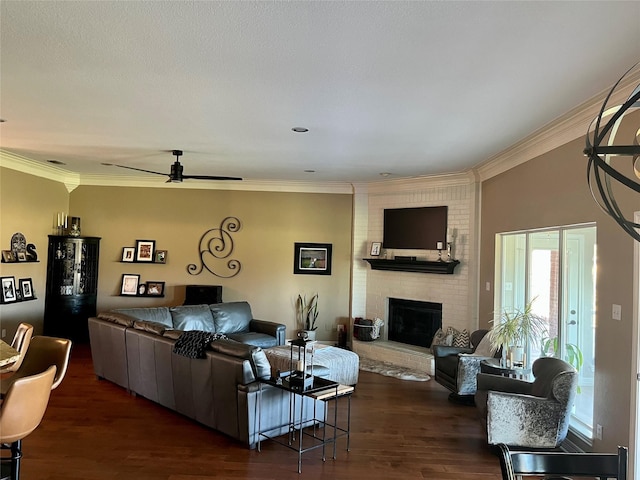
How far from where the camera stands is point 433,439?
4.21m

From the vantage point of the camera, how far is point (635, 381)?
10.2ft

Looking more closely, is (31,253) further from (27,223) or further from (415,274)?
(415,274)

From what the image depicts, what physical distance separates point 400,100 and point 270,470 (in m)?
2.98

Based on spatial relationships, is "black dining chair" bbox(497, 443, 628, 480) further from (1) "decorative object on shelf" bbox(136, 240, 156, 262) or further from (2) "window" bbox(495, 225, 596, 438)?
(1) "decorative object on shelf" bbox(136, 240, 156, 262)

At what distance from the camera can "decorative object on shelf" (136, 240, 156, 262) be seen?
7.91 meters

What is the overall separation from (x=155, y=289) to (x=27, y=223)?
2151mm

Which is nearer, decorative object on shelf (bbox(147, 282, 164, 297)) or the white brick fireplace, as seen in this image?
the white brick fireplace

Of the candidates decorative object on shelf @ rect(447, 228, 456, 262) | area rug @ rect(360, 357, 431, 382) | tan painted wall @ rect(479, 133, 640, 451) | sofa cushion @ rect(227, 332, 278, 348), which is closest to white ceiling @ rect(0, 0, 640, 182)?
tan painted wall @ rect(479, 133, 640, 451)

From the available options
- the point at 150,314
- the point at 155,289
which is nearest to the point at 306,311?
the point at 155,289

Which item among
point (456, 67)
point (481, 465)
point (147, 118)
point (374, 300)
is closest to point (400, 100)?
point (456, 67)

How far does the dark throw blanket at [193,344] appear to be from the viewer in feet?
13.7

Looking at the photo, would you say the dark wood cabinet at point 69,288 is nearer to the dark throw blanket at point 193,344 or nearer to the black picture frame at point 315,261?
the black picture frame at point 315,261

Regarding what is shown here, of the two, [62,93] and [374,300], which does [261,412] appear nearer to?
[62,93]

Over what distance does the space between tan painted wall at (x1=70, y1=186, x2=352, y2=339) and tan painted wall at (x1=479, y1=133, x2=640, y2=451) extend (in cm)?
339
